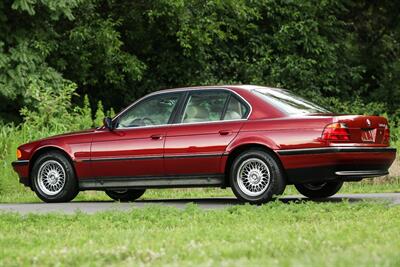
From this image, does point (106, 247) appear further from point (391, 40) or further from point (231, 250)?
point (391, 40)

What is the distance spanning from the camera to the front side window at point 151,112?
40.2 feet

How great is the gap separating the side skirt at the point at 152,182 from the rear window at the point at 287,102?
3.91 feet

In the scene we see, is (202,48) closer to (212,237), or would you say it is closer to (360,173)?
(360,173)

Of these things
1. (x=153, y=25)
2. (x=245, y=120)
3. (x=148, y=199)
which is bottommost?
(x=148, y=199)

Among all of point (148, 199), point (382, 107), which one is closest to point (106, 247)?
point (148, 199)

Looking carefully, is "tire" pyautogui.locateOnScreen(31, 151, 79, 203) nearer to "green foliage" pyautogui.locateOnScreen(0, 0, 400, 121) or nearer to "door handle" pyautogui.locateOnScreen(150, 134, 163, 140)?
"door handle" pyautogui.locateOnScreen(150, 134, 163, 140)

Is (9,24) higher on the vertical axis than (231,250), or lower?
higher

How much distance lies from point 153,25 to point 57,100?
7.22 metres

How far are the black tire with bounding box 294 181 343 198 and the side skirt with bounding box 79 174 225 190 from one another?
163 cm

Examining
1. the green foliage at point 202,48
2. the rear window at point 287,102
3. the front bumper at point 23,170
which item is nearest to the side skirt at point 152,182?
the front bumper at point 23,170

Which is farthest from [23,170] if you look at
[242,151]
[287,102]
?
[287,102]

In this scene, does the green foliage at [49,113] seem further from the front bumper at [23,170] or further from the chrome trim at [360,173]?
the chrome trim at [360,173]

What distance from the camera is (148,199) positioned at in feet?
45.2

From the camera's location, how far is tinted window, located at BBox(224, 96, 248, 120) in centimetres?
1165
